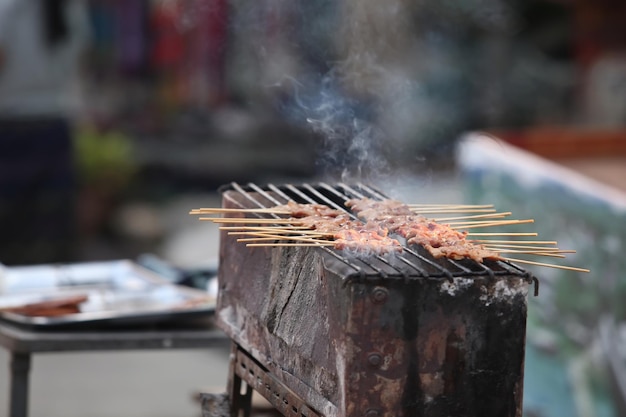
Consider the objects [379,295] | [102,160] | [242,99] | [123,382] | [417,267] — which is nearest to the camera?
[379,295]

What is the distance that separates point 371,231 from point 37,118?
720cm

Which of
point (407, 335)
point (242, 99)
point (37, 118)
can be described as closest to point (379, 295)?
point (407, 335)

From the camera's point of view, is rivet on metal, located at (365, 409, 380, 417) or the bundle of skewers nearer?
rivet on metal, located at (365, 409, 380, 417)

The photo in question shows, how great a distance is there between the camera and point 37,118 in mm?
10047

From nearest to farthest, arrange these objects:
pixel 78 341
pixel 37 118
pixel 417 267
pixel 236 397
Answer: pixel 417 267 < pixel 236 397 < pixel 78 341 < pixel 37 118

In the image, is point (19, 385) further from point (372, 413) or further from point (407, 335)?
point (407, 335)

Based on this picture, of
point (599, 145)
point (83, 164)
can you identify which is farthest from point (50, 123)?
point (599, 145)

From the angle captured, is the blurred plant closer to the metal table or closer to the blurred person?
the blurred person

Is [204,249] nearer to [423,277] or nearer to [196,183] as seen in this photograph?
[196,183]

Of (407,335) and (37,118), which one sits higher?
(37,118)

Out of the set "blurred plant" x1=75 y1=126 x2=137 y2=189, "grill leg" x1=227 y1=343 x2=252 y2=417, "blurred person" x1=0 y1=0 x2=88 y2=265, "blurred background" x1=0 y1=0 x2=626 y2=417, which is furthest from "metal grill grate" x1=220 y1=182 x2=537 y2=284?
"blurred plant" x1=75 y1=126 x2=137 y2=189

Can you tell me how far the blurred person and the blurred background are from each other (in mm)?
15

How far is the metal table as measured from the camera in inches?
197

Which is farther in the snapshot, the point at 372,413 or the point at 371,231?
the point at 371,231
